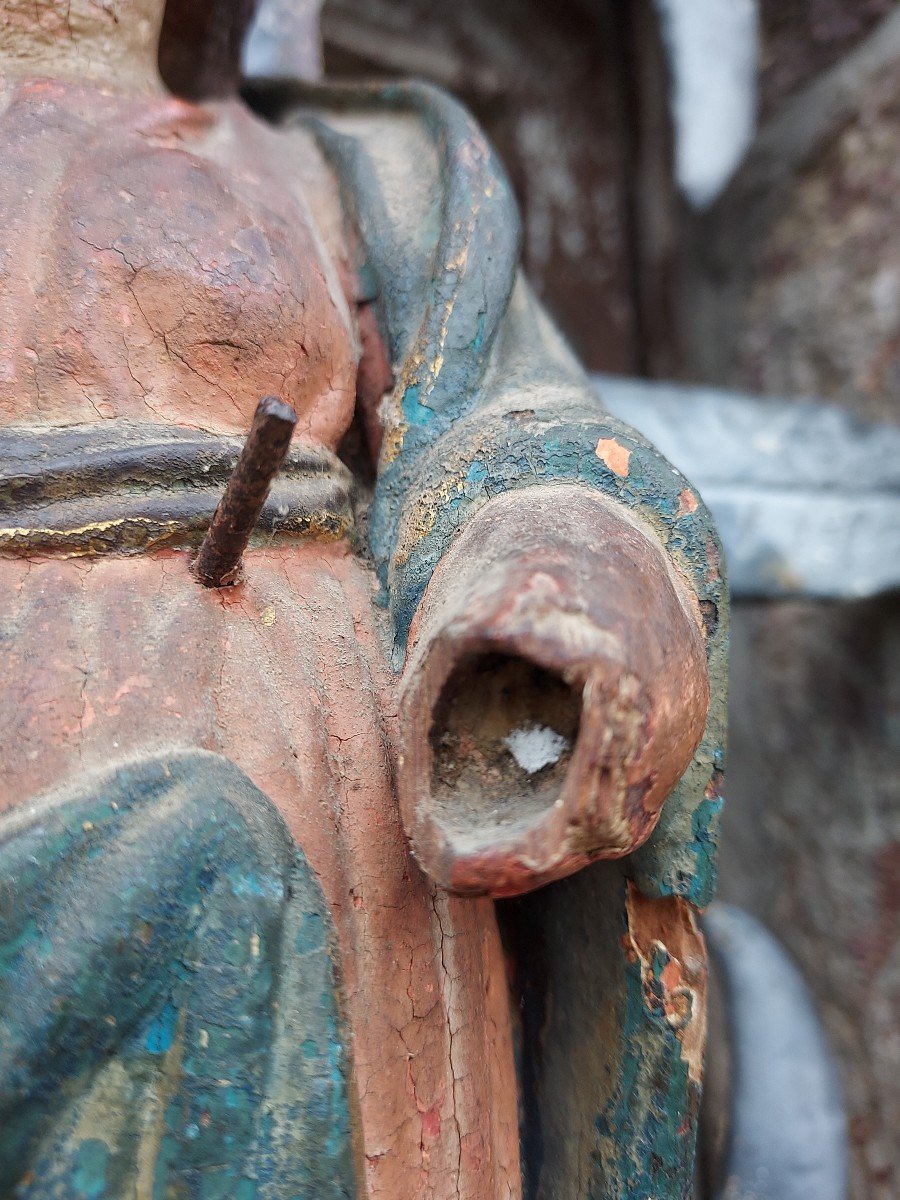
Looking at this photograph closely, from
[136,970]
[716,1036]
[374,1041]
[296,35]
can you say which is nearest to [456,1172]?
[374,1041]

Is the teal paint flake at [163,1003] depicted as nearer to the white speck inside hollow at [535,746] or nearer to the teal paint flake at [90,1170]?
the teal paint flake at [90,1170]

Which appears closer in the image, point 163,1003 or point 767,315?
point 163,1003

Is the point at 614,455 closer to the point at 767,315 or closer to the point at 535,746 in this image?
the point at 535,746

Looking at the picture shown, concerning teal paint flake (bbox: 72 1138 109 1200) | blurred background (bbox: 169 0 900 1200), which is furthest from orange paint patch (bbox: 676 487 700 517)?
blurred background (bbox: 169 0 900 1200)

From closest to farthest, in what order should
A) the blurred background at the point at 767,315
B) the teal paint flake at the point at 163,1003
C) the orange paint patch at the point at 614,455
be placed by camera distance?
the teal paint flake at the point at 163,1003, the orange paint patch at the point at 614,455, the blurred background at the point at 767,315

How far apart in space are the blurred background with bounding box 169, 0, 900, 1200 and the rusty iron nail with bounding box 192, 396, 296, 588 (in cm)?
61

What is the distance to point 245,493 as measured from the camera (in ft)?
1.76

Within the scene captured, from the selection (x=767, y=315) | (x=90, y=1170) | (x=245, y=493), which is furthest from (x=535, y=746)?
(x=767, y=315)

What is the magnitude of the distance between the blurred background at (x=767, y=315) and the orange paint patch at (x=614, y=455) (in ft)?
2.05

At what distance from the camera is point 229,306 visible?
2.15 feet

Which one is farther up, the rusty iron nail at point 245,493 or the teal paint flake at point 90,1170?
the rusty iron nail at point 245,493

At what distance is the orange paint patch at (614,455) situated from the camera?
628 mm

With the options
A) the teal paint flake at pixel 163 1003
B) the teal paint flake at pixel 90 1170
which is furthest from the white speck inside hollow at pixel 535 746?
the teal paint flake at pixel 90 1170

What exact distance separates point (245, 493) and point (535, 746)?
8.1 inches
